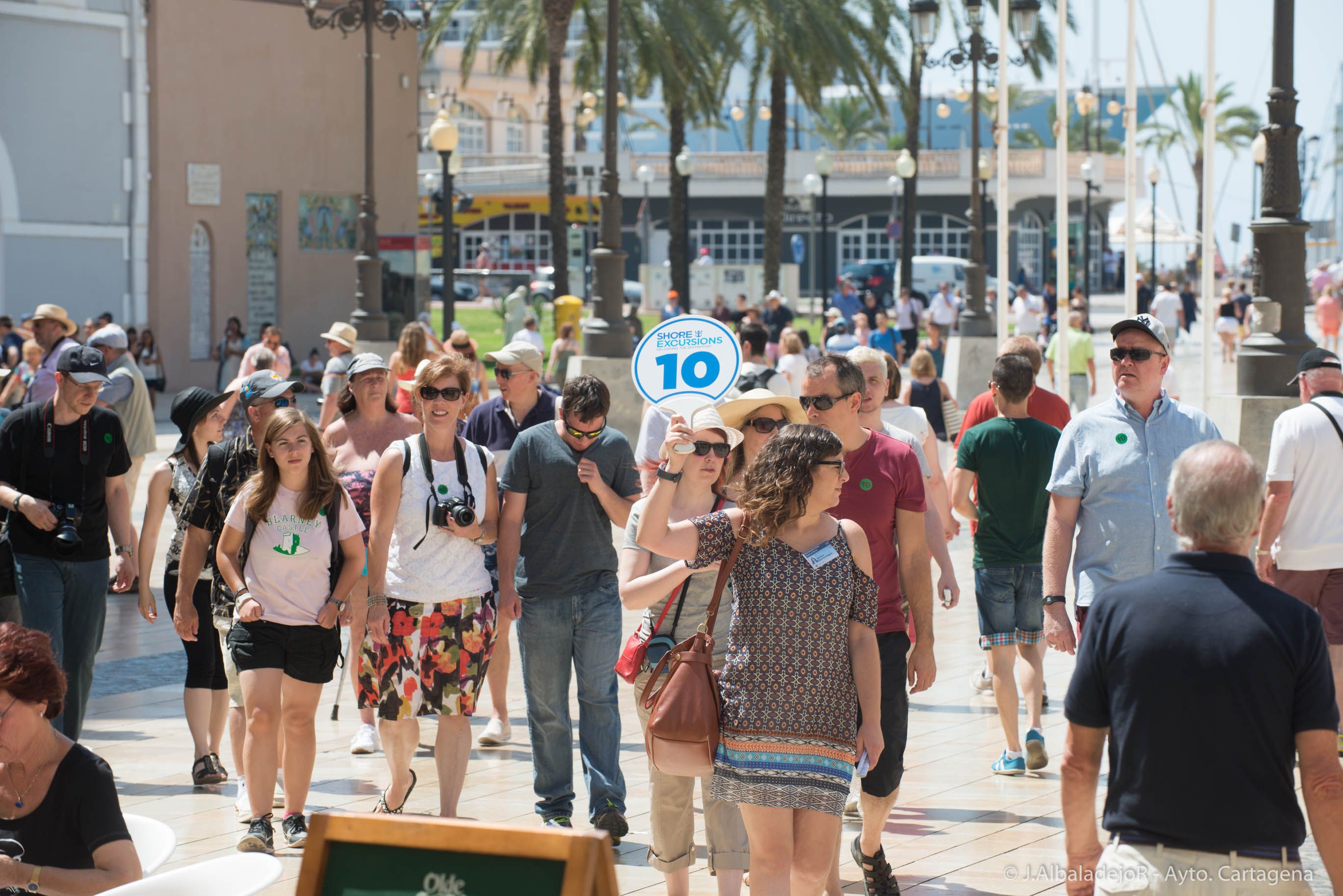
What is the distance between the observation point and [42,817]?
373cm

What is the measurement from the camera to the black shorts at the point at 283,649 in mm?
5969

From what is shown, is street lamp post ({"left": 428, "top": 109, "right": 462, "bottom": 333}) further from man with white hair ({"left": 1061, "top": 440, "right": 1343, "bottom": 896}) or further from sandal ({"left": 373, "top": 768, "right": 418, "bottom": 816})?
man with white hair ({"left": 1061, "top": 440, "right": 1343, "bottom": 896})

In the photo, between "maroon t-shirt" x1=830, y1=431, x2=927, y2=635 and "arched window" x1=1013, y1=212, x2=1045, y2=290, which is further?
"arched window" x1=1013, y1=212, x2=1045, y2=290

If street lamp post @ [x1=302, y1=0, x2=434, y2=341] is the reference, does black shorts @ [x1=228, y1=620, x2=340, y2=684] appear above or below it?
below

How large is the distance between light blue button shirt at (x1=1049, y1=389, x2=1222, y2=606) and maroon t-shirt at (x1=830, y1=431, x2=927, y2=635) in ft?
1.83

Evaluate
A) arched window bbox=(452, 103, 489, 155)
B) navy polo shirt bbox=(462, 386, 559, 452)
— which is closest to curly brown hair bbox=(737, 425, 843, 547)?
navy polo shirt bbox=(462, 386, 559, 452)

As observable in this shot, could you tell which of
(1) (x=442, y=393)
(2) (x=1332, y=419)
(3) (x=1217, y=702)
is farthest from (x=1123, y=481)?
(1) (x=442, y=393)

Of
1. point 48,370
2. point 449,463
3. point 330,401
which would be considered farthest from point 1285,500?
point 48,370

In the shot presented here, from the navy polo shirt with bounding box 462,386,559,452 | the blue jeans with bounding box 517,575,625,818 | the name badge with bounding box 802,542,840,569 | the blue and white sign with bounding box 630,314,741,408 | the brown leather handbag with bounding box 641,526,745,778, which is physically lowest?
the blue jeans with bounding box 517,575,625,818

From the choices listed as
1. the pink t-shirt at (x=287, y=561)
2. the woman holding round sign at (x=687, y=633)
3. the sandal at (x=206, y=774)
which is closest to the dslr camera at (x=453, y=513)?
the pink t-shirt at (x=287, y=561)

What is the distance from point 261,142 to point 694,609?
27036mm

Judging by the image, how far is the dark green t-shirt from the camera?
7.11 m

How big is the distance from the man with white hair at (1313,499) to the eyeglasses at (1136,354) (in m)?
1.47

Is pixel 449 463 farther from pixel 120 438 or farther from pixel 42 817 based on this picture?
pixel 42 817
